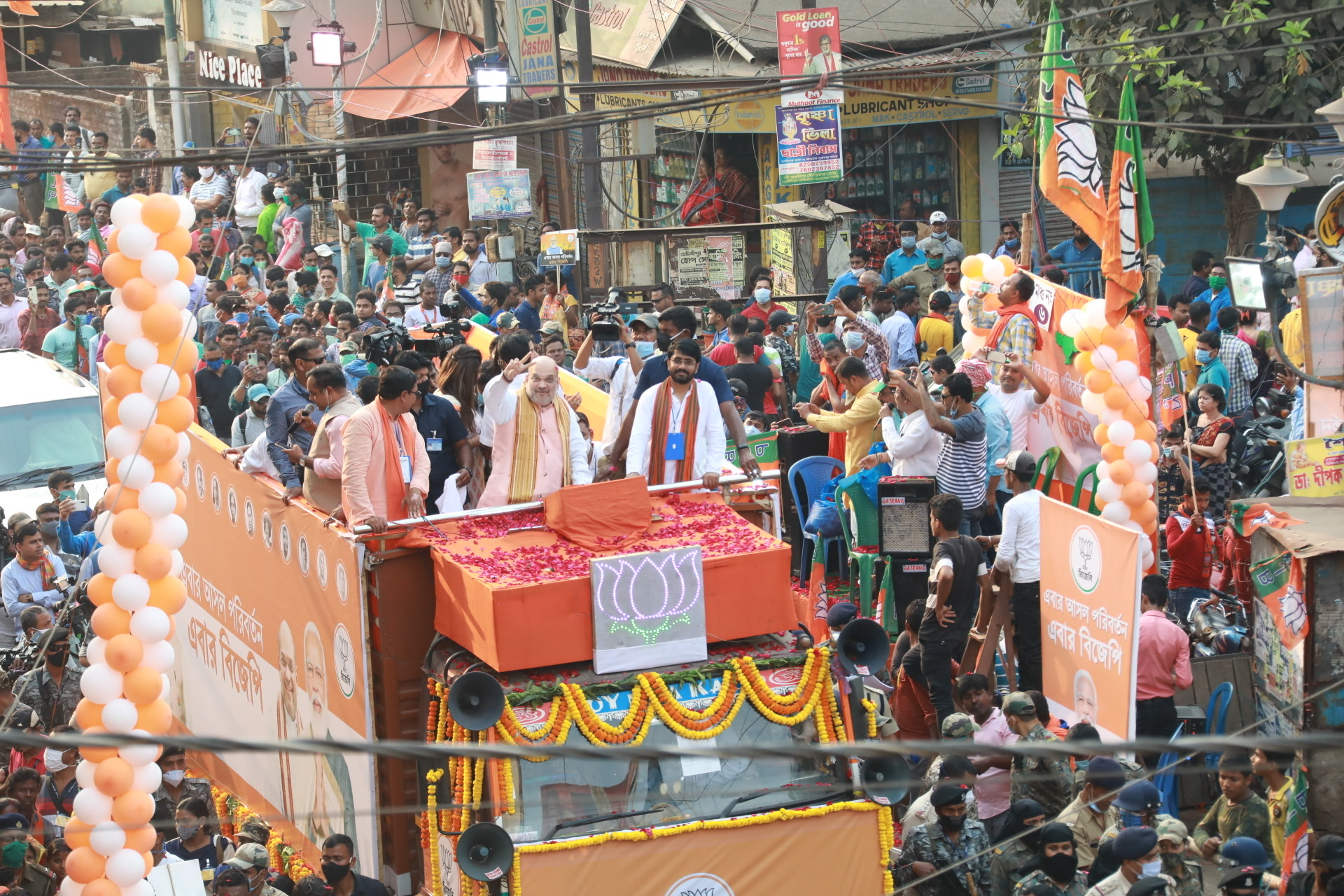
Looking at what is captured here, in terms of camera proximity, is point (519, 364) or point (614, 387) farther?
point (614, 387)

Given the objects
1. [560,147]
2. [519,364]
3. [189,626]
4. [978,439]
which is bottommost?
[189,626]

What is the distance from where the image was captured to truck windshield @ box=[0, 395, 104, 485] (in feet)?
53.9

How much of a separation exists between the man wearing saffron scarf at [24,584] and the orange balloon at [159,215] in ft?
17.0

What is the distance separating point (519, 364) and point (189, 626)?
3.78 m

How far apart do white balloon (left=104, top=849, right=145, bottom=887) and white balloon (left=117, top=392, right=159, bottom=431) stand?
2.15 metres

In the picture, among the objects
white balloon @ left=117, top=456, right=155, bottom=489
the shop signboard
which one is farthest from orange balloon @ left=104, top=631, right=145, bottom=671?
the shop signboard

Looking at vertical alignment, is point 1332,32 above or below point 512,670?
above

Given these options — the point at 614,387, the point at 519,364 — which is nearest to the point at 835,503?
the point at 614,387

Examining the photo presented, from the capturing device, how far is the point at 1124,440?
35.7 ft

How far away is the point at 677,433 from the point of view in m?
10.3

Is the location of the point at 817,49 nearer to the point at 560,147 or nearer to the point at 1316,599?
the point at 560,147

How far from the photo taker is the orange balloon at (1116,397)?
436 inches

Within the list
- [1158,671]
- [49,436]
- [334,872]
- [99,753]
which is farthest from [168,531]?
[49,436]

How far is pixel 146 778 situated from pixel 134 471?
1558mm
